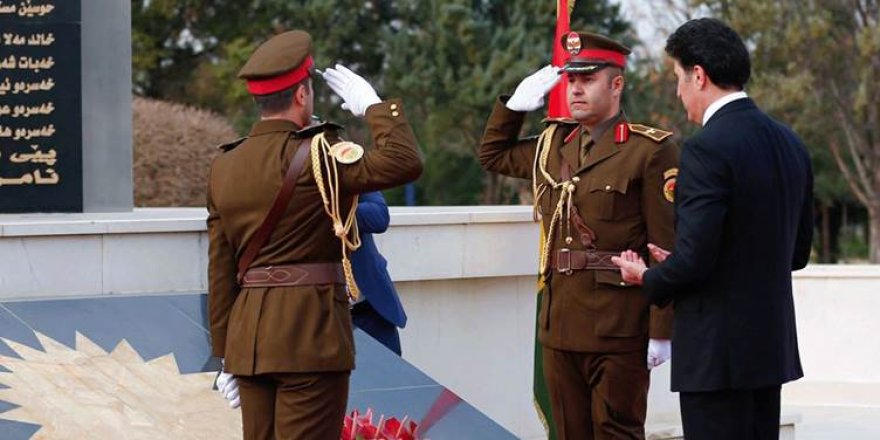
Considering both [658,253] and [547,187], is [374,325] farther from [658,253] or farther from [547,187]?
[658,253]

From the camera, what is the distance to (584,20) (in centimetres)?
2900

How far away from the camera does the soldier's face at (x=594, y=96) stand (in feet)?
18.3

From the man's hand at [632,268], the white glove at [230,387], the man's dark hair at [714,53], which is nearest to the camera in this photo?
the man's dark hair at [714,53]

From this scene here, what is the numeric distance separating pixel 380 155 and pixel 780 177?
109 cm

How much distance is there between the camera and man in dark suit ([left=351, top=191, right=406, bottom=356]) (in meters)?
6.24

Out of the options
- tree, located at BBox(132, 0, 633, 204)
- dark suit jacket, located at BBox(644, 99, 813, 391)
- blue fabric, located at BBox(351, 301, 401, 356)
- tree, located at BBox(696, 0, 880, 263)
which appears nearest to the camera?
dark suit jacket, located at BBox(644, 99, 813, 391)

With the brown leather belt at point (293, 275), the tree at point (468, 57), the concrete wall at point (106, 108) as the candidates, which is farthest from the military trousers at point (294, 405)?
the tree at point (468, 57)

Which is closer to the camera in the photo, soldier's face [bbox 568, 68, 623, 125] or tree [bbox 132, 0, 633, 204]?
soldier's face [bbox 568, 68, 623, 125]

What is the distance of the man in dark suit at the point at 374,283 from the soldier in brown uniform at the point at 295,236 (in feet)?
5.08

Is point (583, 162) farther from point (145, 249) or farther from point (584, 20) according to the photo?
point (584, 20)

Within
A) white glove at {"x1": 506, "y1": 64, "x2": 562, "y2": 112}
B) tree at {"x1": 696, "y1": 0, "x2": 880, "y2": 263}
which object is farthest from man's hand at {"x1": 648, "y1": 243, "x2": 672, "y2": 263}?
tree at {"x1": 696, "y1": 0, "x2": 880, "y2": 263}

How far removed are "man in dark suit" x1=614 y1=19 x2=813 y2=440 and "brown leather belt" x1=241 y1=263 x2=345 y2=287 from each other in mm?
880

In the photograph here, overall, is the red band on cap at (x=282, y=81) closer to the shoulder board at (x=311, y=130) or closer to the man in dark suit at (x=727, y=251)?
the shoulder board at (x=311, y=130)

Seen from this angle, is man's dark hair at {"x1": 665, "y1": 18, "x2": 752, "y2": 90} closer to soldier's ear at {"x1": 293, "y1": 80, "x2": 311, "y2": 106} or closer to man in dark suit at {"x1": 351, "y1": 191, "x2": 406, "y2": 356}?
soldier's ear at {"x1": 293, "y1": 80, "x2": 311, "y2": 106}
